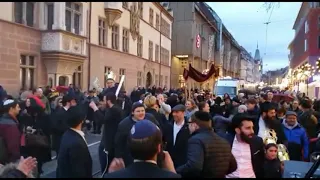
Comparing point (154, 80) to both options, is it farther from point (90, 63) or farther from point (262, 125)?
point (262, 125)

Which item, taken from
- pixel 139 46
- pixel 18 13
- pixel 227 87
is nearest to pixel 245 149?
pixel 18 13

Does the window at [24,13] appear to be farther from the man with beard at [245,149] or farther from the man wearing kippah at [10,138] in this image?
the man with beard at [245,149]

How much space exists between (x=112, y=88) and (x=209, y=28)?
53611 millimetres

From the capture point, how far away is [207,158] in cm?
406

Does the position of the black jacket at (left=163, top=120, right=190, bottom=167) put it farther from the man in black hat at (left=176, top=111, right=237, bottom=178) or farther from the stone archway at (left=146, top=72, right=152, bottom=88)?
the stone archway at (left=146, top=72, right=152, bottom=88)

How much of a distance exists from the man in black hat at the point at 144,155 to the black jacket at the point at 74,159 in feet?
5.78

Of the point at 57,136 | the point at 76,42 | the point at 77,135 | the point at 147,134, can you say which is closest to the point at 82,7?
the point at 76,42

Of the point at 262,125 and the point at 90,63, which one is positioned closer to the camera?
the point at 262,125

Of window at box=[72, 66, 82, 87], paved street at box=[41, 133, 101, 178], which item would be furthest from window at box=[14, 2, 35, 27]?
paved street at box=[41, 133, 101, 178]

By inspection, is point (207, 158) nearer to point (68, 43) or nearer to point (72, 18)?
point (68, 43)

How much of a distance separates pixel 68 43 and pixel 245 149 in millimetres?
16143

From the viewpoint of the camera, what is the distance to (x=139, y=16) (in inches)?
1260

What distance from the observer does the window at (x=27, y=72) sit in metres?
18.1

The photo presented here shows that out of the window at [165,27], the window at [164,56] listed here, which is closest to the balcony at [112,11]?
the window at [165,27]
